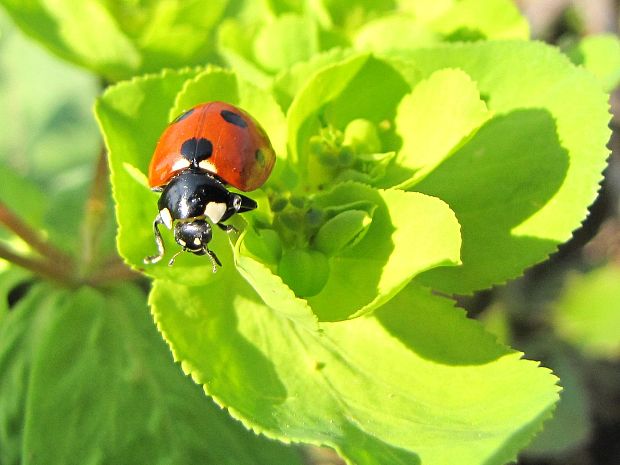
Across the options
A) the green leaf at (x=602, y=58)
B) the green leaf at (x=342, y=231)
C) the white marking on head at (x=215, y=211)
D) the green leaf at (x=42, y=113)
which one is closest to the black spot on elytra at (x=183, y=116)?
the white marking on head at (x=215, y=211)

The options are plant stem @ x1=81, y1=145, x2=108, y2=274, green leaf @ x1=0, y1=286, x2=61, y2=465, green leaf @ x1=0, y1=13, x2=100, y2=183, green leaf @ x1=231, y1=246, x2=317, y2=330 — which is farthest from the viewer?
green leaf @ x1=0, y1=13, x2=100, y2=183

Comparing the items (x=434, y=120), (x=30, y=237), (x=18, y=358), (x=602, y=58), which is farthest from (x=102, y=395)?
(x=602, y=58)

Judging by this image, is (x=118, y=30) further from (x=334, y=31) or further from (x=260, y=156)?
(x=260, y=156)

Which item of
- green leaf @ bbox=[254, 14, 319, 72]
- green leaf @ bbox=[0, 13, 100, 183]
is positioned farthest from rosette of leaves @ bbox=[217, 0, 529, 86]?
green leaf @ bbox=[0, 13, 100, 183]

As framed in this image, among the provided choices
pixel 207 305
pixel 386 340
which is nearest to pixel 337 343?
pixel 386 340

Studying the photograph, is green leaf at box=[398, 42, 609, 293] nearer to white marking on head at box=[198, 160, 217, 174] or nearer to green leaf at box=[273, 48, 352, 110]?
green leaf at box=[273, 48, 352, 110]
